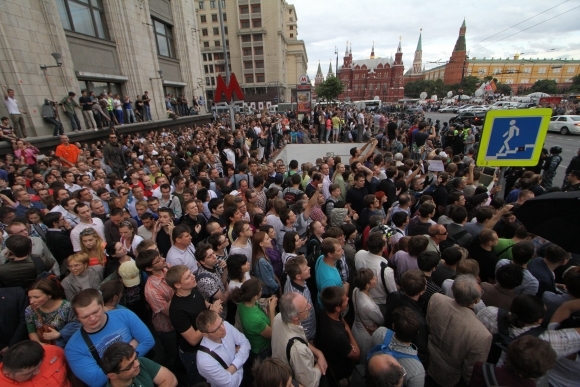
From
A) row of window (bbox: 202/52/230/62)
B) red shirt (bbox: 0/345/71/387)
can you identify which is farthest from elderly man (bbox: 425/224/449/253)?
row of window (bbox: 202/52/230/62)

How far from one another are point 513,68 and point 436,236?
124 m

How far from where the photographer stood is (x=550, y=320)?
7.93 ft

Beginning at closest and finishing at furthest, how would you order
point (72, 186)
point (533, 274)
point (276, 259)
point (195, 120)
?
1. point (533, 274)
2. point (276, 259)
3. point (72, 186)
4. point (195, 120)

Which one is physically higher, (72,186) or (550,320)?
(72,186)

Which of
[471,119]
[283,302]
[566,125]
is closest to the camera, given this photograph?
[283,302]

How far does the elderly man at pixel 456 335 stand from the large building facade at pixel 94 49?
1269 centimetres

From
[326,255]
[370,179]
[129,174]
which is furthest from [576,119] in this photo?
[129,174]

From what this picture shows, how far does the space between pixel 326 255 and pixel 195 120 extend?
19.9 m

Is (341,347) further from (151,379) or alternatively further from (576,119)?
(576,119)

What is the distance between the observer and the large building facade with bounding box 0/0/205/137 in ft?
29.6

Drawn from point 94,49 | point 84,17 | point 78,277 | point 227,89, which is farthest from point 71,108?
point 78,277

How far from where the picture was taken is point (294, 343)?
7.03ft

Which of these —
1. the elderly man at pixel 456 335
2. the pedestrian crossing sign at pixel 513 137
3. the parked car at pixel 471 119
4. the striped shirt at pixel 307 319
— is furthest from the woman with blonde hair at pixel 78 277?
the parked car at pixel 471 119

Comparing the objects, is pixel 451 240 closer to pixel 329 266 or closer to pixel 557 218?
pixel 557 218
